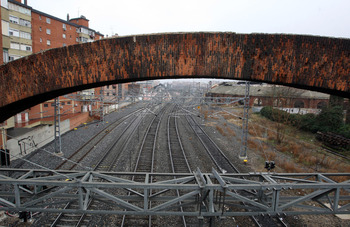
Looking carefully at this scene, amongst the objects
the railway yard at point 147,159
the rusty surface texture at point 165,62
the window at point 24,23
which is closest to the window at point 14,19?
the window at point 24,23

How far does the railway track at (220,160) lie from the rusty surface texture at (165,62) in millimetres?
2819

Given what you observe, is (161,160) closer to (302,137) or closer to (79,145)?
(79,145)

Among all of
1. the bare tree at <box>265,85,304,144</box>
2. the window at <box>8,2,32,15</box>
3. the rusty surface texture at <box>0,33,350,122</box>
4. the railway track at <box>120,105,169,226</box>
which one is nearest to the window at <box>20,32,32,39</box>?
the window at <box>8,2,32,15</box>

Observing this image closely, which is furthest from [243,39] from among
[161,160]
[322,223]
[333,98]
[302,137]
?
[333,98]

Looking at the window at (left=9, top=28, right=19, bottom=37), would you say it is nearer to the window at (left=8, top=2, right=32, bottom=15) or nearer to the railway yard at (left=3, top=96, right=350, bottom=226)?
the window at (left=8, top=2, right=32, bottom=15)

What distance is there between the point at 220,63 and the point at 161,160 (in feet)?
32.9

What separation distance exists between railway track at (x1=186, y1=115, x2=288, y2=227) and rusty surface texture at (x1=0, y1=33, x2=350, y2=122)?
9.25 feet

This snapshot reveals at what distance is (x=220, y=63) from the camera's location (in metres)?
Answer: 5.34

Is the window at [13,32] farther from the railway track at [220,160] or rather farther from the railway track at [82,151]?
the railway track at [220,160]

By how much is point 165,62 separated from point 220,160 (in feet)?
34.5

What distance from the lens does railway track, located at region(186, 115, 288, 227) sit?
7.86 meters

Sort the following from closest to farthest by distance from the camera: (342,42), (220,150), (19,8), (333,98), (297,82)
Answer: (342,42), (297,82), (220,150), (333,98), (19,8)

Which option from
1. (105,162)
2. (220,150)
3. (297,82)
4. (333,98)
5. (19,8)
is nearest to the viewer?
(297,82)

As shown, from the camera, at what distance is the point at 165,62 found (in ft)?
17.7
